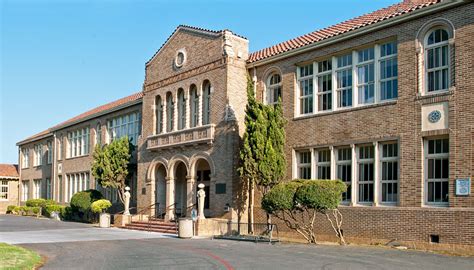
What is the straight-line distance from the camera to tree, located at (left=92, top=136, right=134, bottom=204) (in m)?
32.5

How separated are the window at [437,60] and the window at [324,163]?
199 inches

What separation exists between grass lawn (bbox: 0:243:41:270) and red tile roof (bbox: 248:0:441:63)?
13451 mm

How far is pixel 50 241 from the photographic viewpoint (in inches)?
830

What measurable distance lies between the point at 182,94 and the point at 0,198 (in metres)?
35.2

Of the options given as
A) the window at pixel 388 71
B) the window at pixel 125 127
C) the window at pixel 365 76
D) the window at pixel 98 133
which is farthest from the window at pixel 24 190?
the window at pixel 388 71

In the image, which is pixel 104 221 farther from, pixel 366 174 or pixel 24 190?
pixel 24 190

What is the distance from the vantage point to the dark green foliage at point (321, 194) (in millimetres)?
18453

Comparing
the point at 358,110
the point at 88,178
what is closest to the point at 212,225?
the point at 358,110

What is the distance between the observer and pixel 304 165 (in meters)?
22.9

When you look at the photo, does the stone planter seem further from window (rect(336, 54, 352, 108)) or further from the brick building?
window (rect(336, 54, 352, 108))

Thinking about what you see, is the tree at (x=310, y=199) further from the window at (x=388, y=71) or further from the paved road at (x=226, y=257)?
the window at (x=388, y=71)

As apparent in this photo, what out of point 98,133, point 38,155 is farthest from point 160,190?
point 38,155

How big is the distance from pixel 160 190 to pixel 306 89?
38.3ft

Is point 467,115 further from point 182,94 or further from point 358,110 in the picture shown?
point 182,94
